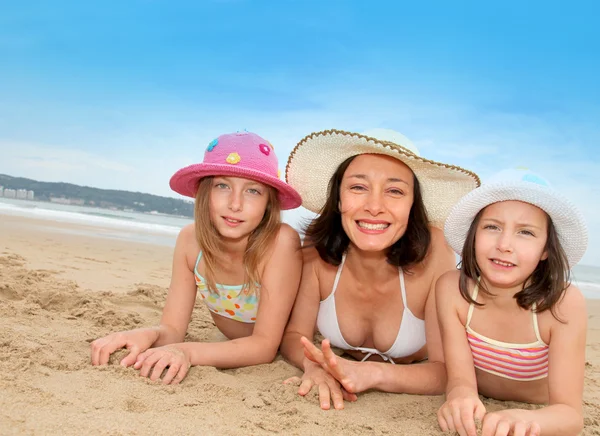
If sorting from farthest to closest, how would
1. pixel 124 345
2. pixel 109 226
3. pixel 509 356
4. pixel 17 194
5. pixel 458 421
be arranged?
pixel 17 194 → pixel 109 226 → pixel 124 345 → pixel 509 356 → pixel 458 421

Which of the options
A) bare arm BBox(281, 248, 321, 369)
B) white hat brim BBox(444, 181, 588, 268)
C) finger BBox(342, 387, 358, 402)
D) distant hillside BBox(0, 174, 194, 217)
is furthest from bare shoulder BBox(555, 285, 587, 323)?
distant hillside BBox(0, 174, 194, 217)

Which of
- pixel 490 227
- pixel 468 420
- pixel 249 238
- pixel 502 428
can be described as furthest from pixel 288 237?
pixel 502 428

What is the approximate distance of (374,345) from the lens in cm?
339

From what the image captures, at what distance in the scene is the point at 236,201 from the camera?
316 centimetres

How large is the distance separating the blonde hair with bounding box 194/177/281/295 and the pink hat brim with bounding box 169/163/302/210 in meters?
0.08

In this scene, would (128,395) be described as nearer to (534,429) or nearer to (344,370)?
(344,370)

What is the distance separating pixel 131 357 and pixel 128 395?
0.48m

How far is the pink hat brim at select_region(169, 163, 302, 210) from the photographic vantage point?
310 cm

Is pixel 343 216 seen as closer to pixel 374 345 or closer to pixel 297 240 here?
pixel 297 240

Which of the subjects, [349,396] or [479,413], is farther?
[349,396]

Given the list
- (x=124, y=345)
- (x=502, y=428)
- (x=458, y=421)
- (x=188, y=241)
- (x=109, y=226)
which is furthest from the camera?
(x=109, y=226)

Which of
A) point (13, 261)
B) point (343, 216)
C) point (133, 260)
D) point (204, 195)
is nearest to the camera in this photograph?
point (343, 216)

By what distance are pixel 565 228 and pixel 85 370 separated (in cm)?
244

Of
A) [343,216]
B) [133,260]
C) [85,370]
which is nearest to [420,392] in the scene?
[343,216]
